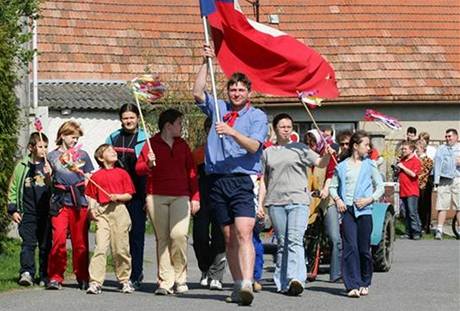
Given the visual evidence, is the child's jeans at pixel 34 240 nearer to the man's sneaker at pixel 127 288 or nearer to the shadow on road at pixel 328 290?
the man's sneaker at pixel 127 288

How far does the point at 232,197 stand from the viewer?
13180 millimetres

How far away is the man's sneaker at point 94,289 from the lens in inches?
552

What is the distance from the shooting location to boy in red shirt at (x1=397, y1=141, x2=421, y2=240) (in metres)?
24.6

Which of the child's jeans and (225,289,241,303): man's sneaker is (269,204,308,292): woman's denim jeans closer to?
(225,289,241,303): man's sneaker

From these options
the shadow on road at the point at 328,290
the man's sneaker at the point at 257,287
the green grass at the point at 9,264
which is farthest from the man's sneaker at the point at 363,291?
the green grass at the point at 9,264

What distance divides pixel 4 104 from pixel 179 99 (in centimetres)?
1198

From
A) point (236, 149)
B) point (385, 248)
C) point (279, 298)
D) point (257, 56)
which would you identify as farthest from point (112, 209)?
point (385, 248)

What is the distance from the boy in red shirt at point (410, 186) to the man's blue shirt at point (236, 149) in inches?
456

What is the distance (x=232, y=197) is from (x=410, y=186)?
12.3 metres

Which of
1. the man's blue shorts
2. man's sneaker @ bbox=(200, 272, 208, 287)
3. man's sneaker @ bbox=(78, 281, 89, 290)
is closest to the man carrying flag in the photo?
the man's blue shorts

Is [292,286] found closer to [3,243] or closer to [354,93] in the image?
[3,243]

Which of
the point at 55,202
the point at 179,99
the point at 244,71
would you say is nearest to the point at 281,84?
the point at 244,71

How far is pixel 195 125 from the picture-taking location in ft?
88.4

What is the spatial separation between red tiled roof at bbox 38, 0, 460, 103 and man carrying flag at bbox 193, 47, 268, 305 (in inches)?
755
